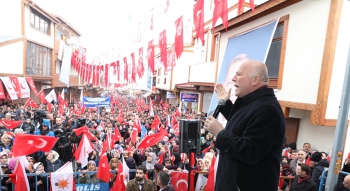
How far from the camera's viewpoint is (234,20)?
1013cm

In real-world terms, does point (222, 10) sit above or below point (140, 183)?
above

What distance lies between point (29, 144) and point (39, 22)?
2180cm

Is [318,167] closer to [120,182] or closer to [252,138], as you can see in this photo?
[120,182]

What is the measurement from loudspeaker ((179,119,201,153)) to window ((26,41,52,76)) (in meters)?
20.9

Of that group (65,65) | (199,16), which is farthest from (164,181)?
(65,65)

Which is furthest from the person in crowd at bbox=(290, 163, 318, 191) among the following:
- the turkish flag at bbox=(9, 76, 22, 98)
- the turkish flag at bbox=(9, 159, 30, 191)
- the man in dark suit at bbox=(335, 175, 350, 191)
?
the turkish flag at bbox=(9, 76, 22, 98)

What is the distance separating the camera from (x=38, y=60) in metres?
22.8

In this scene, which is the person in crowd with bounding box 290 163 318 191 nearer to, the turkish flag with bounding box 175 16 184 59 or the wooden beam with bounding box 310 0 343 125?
the wooden beam with bounding box 310 0 343 125

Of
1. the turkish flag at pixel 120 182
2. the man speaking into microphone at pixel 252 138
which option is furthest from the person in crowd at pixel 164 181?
the man speaking into microphone at pixel 252 138

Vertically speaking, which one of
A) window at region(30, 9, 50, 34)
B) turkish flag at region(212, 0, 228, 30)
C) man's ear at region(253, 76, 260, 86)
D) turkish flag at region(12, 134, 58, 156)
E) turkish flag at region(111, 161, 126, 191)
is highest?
window at region(30, 9, 50, 34)

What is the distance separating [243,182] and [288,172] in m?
4.31

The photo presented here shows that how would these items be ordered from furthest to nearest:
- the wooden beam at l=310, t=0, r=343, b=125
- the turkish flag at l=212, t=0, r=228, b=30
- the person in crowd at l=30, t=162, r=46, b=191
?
the wooden beam at l=310, t=0, r=343, b=125 < the turkish flag at l=212, t=0, r=228, b=30 < the person in crowd at l=30, t=162, r=46, b=191

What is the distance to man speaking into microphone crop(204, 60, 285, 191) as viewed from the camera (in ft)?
5.66

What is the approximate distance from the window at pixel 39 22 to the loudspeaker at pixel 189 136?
22572 mm
